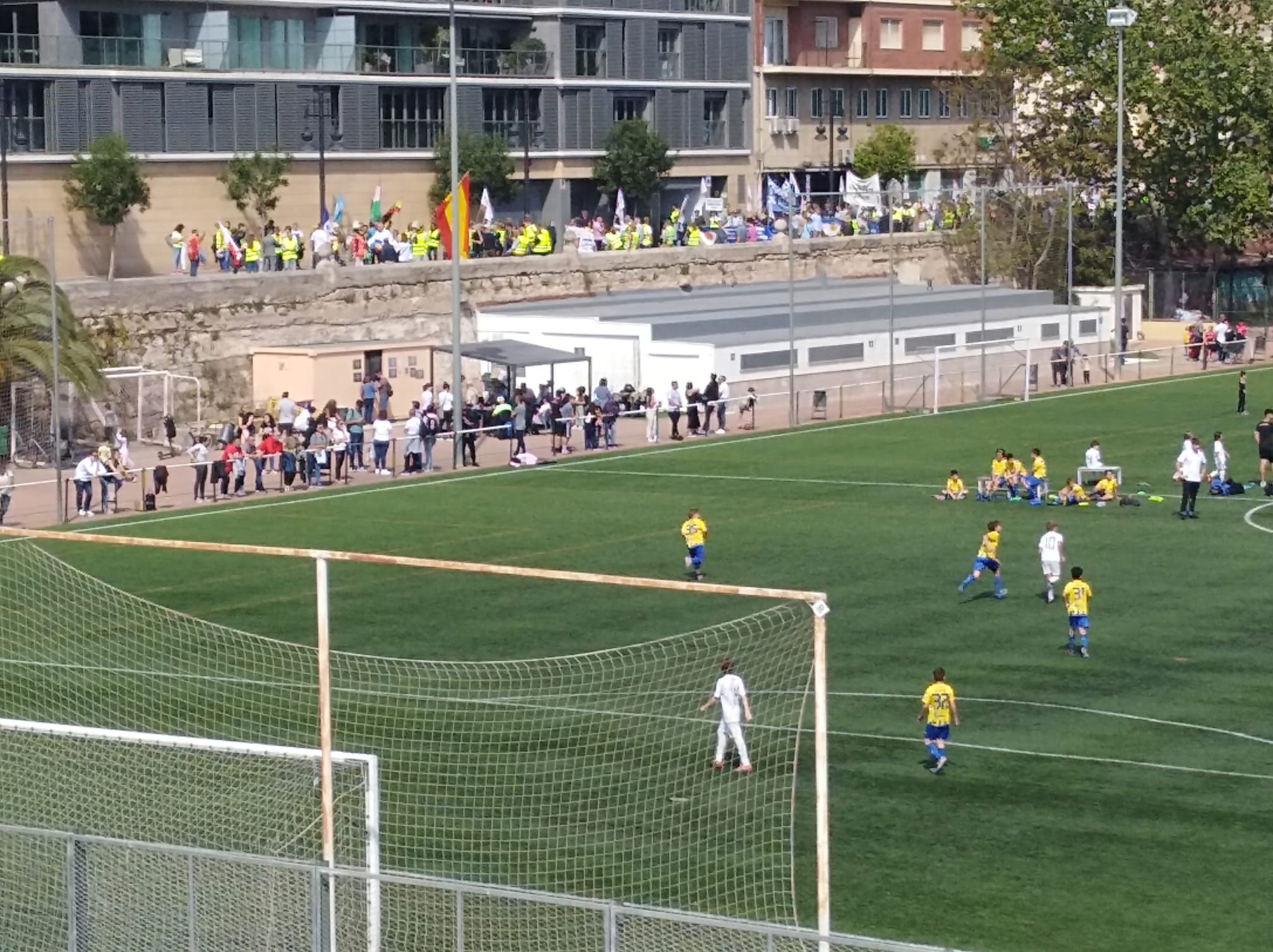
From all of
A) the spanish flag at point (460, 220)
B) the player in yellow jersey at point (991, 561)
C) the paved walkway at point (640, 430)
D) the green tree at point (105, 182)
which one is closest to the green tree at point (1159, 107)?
the paved walkway at point (640, 430)

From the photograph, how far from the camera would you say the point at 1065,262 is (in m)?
75.0

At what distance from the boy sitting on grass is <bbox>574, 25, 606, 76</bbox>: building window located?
146 ft

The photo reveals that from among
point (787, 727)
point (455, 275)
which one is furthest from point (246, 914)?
point (455, 275)

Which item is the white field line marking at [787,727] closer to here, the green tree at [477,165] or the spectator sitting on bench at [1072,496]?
the spectator sitting on bench at [1072,496]

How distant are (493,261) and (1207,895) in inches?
1846

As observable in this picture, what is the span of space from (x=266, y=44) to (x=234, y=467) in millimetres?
31077

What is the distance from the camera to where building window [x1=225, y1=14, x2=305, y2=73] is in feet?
233

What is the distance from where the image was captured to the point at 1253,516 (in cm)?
4012

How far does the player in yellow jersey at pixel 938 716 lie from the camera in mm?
23203

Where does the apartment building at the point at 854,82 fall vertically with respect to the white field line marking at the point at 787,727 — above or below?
above

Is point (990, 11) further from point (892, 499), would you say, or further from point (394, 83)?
point (892, 499)

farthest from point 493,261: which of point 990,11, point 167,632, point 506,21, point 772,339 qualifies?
point 167,632

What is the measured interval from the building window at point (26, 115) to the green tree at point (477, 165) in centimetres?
1488

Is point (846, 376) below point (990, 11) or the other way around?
below
